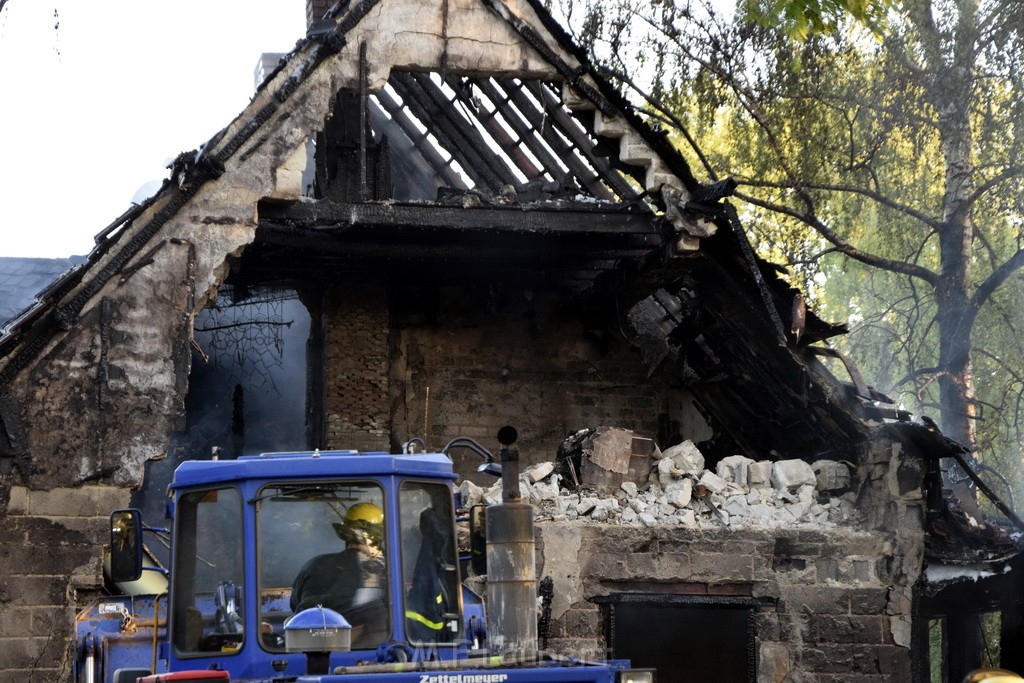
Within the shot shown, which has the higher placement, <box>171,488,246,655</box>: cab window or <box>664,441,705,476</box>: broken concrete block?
<box>664,441,705,476</box>: broken concrete block

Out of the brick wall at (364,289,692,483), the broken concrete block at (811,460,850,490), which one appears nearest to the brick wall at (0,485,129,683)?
the brick wall at (364,289,692,483)

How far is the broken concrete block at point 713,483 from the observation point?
12.2 meters

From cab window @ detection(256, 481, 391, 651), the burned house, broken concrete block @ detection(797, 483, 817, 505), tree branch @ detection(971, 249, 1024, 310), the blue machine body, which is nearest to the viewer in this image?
the blue machine body

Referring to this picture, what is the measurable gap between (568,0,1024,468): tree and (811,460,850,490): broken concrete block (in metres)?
5.10

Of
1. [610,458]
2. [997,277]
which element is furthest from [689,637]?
[997,277]

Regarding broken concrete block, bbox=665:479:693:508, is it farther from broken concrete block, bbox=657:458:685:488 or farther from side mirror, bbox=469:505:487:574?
side mirror, bbox=469:505:487:574

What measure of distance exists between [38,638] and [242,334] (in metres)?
6.80

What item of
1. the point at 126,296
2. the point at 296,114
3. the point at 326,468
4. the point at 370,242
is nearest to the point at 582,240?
the point at 370,242

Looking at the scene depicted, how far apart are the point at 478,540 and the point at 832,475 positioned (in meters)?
5.95

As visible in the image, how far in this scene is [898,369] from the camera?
21.5 meters

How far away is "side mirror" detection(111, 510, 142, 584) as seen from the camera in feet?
22.9

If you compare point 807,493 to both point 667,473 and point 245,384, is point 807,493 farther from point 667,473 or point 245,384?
point 245,384

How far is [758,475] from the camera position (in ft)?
41.1

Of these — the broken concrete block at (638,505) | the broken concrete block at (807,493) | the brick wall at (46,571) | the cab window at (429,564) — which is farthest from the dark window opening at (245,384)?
the cab window at (429,564)
